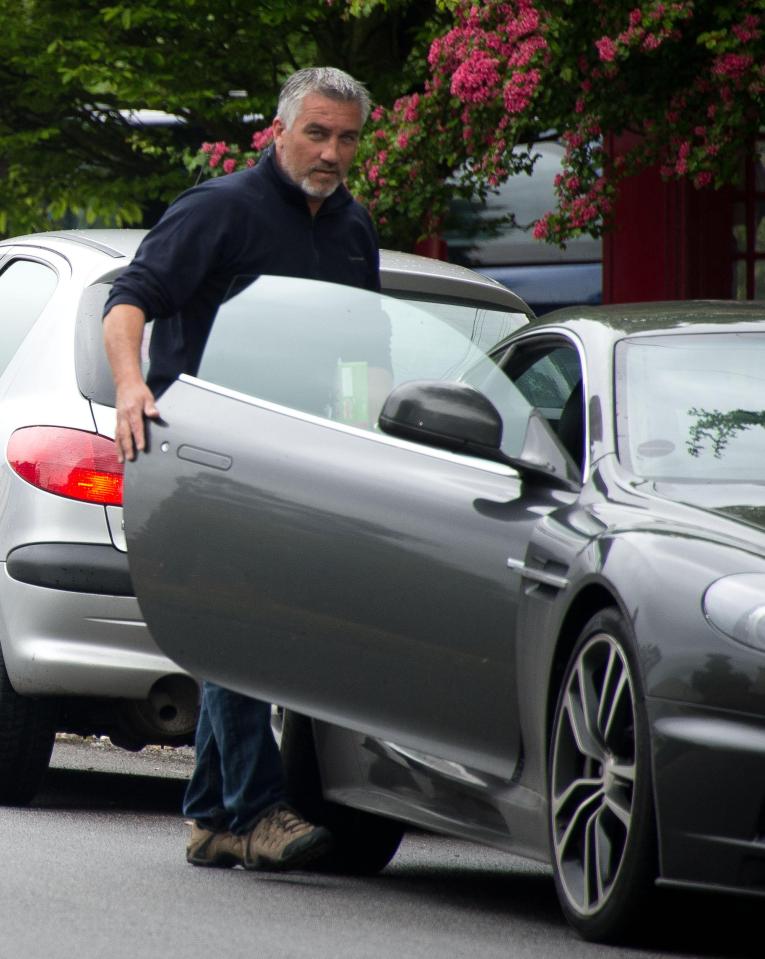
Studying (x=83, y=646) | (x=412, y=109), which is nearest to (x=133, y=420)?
(x=83, y=646)

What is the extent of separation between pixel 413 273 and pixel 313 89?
1124 millimetres

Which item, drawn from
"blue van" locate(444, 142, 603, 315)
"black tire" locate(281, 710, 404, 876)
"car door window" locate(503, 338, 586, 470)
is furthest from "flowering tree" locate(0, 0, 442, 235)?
"black tire" locate(281, 710, 404, 876)

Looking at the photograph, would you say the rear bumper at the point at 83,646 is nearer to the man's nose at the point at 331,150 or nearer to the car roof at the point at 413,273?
the car roof at the point at 413,273

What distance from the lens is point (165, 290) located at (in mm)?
5746

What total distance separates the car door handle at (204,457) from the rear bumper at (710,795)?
1.41 meters

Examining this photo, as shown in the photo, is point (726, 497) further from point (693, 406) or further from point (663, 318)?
point (663, 318)

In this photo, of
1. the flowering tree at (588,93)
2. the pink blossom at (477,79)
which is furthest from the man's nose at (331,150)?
the pink blossom at (477,79)

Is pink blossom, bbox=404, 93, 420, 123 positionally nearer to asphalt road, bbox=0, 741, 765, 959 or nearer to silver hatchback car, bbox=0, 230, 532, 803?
silver hatchback car, bbox=0, 230, 532, 803

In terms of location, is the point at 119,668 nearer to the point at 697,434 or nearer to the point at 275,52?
the point at 697,434

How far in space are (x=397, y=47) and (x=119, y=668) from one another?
8.39 metres

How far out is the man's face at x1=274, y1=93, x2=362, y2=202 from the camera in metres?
5.97

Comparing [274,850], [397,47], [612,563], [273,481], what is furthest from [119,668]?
[397,47]

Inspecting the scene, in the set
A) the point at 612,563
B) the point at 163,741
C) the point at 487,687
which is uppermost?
the point at 612,563

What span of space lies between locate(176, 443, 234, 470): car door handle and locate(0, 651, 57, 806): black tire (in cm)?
161
